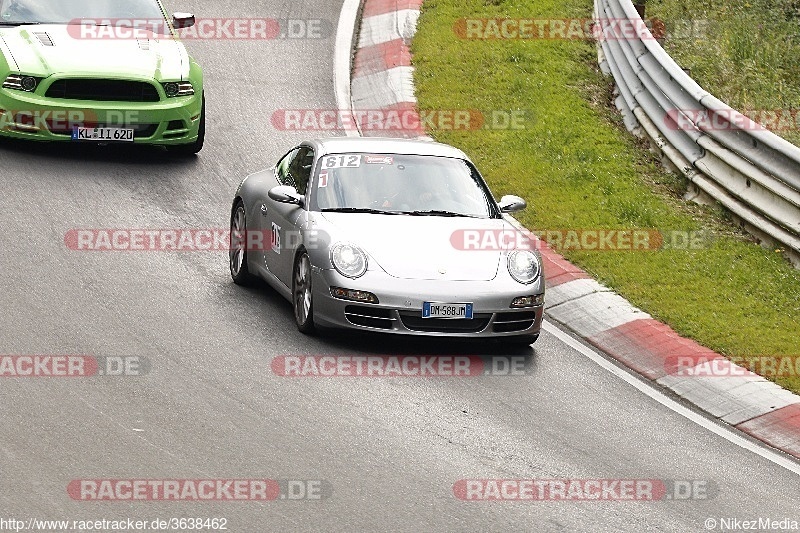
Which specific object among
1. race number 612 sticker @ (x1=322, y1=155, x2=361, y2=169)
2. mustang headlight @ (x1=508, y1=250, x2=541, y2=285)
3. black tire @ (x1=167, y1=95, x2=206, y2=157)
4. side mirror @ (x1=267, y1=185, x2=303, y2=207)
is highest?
race number 612 sticker @ (x1=322, y1=155, x2=361, y2=169)

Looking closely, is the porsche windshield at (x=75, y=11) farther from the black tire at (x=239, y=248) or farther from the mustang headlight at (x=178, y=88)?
the black tire at (x=239, y=248)

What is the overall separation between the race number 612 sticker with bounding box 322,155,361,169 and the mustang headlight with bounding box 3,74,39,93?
4212 mm

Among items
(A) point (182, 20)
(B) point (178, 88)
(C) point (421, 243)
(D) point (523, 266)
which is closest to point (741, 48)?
(A) point (182, 20)

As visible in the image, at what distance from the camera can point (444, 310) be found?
10828 mm

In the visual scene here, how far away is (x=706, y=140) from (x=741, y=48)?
348 centimetres

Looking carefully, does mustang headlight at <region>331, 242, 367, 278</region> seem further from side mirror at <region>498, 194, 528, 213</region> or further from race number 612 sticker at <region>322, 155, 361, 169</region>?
side mirror at <region>498, 194, 528, 213</region>

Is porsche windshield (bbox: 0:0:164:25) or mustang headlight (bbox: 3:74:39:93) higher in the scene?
porsche windshield (bbox: 0:0:164:25)

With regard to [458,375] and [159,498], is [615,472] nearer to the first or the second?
[458,375]

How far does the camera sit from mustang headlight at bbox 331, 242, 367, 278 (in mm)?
10938

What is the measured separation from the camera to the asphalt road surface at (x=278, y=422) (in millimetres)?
7984

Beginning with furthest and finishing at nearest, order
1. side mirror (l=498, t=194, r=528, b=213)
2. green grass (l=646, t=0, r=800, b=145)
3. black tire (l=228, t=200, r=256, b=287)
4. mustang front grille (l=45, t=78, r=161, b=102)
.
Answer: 1. green grass (l=646, t=0, r=800, b=145)
2. mustang front grille (l=45, t=78, r=161, b=102)
3. black tire (l=228, t=200, r=256, b=287)
4. side mirror (l=498, t=194, r=528, b=213)

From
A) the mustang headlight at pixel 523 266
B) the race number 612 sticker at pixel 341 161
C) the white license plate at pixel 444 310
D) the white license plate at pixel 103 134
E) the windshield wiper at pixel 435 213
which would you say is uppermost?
the race number 612 sticker at pixel 341 161

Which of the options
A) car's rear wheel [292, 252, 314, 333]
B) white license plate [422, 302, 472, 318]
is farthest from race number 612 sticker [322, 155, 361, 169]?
white license plate [422, 302, 472, 318]

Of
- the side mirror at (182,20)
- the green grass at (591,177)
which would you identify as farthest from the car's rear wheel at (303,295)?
the side mirror at (182,20)
